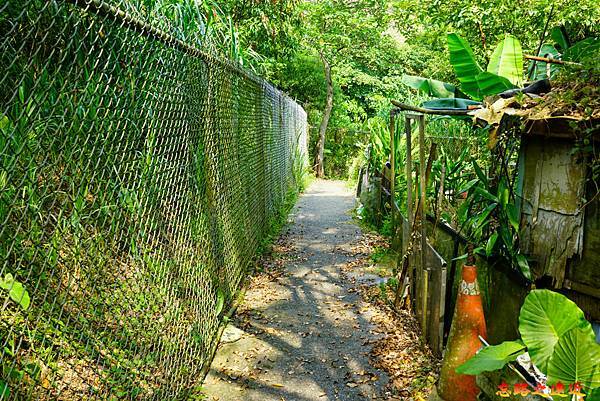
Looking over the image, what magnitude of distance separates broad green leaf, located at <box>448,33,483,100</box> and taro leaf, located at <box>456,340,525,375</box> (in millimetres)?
2377

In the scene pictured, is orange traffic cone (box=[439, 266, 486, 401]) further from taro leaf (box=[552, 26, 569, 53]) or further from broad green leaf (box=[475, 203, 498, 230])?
taro leaf (box=[552, 26, 569, 53])

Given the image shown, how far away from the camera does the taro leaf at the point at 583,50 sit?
3.04m

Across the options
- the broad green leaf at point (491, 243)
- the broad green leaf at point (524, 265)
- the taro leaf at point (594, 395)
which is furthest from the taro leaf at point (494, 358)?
the broad green leaf at point (491, 243)

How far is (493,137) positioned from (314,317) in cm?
281

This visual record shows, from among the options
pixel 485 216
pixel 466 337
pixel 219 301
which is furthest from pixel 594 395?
pixel 219 301

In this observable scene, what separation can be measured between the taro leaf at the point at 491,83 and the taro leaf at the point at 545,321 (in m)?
1.92

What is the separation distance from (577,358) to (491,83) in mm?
2271

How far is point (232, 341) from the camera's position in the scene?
4.41 meters

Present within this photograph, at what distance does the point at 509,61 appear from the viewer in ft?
13.3

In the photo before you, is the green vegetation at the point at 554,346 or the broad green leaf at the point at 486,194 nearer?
the green vegetation at the point at 554,346

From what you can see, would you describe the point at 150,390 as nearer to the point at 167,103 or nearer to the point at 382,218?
the point at 167,103

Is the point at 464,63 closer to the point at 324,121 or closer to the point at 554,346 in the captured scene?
the point at 554,346

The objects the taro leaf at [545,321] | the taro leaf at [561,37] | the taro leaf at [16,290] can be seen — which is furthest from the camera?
the taro leaf at [561,37]

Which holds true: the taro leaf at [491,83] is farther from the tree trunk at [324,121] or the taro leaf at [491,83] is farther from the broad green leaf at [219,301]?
the tree trunk at [324,121]
